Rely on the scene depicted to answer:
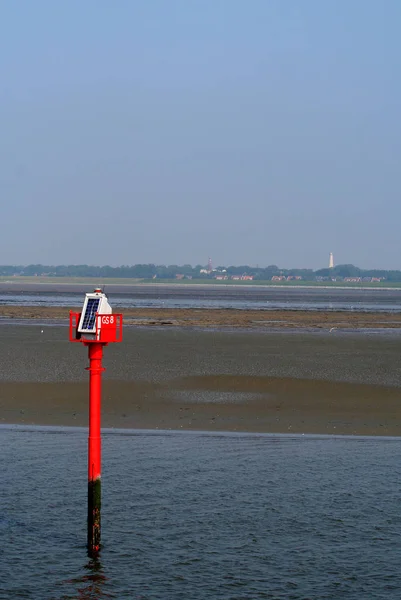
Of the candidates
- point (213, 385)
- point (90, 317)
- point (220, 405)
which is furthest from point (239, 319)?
point (90, 317)

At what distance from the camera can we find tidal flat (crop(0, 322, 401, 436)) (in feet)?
72.4

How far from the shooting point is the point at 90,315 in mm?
11641

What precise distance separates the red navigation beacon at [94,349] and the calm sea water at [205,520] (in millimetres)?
517

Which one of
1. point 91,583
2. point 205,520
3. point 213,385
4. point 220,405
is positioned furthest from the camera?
point 213,385

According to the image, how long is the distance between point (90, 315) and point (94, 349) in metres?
0.50

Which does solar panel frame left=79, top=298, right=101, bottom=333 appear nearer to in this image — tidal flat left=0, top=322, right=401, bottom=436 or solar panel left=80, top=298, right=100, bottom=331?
solar panel left=80, top=298, right=100, bottom=331

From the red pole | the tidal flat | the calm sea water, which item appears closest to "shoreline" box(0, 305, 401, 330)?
the tidal flat

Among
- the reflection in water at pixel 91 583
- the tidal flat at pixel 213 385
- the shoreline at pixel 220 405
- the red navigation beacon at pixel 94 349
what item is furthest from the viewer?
the tidal flat at pixel 213 385

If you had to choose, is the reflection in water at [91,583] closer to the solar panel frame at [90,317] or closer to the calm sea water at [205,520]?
Result: the calm sea water at [205,520]

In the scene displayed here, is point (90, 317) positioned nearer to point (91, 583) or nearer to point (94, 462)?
point (94, 462)

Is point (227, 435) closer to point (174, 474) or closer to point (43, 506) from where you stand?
point (174, 474)

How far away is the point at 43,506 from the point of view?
46.1 ft

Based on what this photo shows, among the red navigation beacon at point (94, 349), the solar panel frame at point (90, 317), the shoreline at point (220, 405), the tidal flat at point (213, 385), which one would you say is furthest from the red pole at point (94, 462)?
the tidal flat at point (213, 385)

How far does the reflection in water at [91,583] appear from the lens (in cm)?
1071
